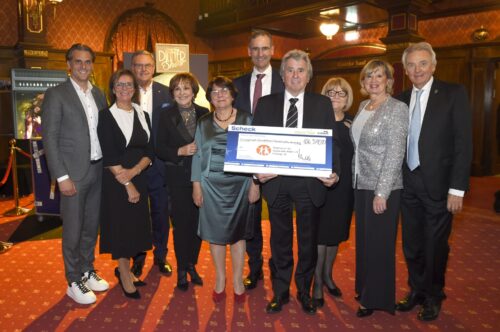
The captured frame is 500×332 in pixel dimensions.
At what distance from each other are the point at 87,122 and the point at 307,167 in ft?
5.13

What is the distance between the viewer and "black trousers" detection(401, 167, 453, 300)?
267 cm

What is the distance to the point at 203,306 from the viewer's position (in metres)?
2.96

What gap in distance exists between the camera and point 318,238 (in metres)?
2.92

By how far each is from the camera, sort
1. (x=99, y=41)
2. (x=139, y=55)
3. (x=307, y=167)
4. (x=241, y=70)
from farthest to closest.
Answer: (x=241, y=70) → (x=99, y=41) → (x=139, y=55) → (x=307, y=167)

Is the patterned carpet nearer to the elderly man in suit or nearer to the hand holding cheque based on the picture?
the elderly man in suit

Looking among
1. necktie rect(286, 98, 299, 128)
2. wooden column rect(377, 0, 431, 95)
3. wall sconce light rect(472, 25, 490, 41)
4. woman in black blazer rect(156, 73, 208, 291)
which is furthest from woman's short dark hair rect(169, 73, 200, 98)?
wall sconce light rect(472, 25, 490, 41)

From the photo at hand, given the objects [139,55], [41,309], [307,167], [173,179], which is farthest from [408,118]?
[41,309]

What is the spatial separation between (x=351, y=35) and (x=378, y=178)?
30.0 ft

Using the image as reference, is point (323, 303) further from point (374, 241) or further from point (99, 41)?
point (99, 41)

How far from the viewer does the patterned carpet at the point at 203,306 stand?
8.82ft

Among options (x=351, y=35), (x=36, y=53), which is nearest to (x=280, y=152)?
(x=36, y=53)

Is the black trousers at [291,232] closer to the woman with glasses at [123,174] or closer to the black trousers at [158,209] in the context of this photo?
the woman with glasses at [123,174]

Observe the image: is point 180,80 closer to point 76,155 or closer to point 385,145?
point 76,155

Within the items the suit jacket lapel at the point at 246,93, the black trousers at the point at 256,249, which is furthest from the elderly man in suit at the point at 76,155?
the black trousers at the point at 256,249
